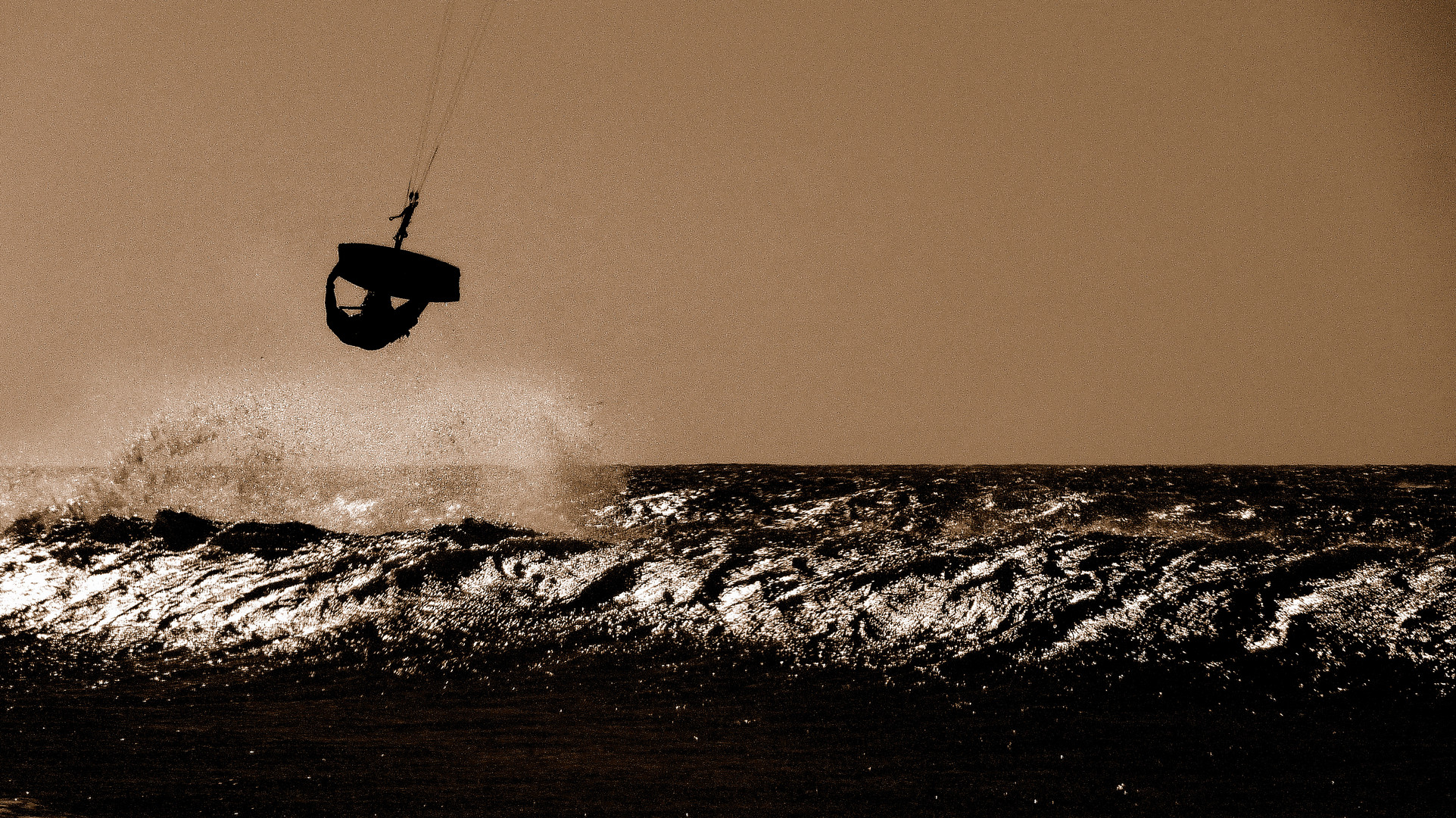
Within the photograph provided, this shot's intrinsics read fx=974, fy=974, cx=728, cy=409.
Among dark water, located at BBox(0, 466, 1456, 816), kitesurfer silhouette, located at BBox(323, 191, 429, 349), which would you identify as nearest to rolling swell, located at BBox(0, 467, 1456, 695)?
dark water, located at BBox(0, 466, 1456, 816)

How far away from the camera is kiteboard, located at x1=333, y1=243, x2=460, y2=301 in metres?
9.30

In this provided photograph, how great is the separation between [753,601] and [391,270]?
15.8 ft

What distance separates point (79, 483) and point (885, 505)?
69.0 ft

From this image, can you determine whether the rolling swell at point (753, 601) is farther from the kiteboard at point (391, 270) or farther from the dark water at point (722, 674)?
the kiteboard at point (391, 270)

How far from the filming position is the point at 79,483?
84.4 ft

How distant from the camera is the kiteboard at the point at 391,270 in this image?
9.30m

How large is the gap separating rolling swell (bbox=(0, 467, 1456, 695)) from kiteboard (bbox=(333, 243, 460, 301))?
3.29 meters

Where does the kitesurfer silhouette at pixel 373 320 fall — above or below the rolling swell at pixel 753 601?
above

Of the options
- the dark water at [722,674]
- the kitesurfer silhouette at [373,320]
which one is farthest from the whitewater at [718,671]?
the kitesurfer silhouette at [373,320]

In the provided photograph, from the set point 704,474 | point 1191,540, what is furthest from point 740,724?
point 704,474

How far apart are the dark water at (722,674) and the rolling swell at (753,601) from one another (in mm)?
45

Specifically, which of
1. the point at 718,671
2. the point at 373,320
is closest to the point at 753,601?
the point at 718,671

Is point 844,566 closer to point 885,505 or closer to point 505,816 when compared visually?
point 505,816

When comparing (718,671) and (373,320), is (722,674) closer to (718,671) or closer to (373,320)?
(718,671)
